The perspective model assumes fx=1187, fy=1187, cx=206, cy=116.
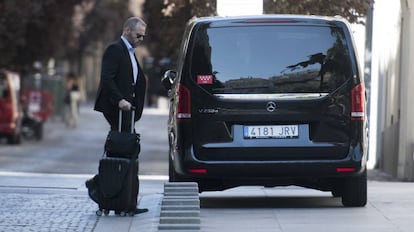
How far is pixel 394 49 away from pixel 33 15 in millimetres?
17860

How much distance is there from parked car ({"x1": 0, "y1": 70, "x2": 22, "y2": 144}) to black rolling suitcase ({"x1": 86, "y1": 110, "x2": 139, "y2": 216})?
22.1 meters

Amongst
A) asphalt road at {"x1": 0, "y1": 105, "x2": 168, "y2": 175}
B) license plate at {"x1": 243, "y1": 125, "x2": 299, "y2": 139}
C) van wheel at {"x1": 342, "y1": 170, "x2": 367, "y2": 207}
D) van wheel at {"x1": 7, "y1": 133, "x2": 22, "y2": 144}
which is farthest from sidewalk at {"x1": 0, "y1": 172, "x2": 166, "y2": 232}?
van wheel at {"x1": 7, "y1": 133, "x2": 22, "y2": 144}

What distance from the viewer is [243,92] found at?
11.1 m

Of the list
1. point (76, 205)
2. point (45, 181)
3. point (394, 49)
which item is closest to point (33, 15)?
point (394, 49)

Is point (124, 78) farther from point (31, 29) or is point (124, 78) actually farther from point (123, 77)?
point (31, 29)

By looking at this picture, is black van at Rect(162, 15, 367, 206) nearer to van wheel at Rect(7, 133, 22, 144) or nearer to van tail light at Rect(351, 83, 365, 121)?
van tail light at Rect(351, 83, 365, 121)

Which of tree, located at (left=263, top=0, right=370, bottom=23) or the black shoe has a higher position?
tree, located at (left=263, top=0, right=370, bottom=23)

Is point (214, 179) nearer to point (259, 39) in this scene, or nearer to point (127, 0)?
point (259, 39)

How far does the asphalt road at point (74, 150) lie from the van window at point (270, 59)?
1024cm

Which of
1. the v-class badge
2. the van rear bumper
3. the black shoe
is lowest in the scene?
the black shoe

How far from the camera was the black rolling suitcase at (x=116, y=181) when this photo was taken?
1038 cm

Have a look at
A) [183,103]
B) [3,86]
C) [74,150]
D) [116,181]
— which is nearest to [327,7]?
[183,103]

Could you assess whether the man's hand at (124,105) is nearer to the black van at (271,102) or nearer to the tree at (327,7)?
the black van at (271,102)

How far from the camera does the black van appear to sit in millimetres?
11039
